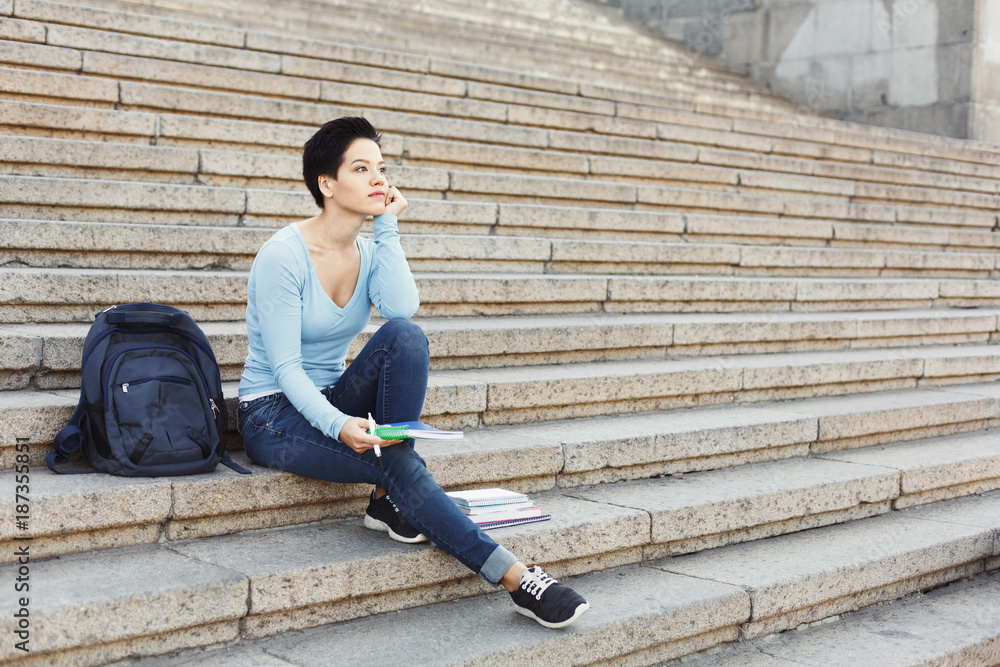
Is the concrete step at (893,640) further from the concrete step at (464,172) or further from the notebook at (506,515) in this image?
the concrete step at (464,172)

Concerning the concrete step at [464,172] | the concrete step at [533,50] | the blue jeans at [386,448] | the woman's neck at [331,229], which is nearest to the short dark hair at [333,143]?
the woman's neck at [331,229]

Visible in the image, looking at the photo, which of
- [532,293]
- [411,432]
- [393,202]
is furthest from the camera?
[532,293]

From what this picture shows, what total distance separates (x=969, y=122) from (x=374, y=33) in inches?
275

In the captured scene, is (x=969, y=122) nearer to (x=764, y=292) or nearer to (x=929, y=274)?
(x=929, y=274)

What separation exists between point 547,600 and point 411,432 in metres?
0.61

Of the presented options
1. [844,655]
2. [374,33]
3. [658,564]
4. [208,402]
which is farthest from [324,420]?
[374,33]

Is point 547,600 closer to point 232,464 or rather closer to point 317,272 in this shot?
point 232,464

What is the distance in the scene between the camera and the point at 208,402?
2.98 metres

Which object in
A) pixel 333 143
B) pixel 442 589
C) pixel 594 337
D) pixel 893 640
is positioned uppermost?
pixel 333 143

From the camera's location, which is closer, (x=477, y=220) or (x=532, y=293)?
(x=532, y=293)

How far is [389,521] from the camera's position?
118 inches

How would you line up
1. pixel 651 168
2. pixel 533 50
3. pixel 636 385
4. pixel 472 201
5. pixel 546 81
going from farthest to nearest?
pixel 533 50, pixel 546 81, pixel 651 168, pixel 472 201, pixel 636 385

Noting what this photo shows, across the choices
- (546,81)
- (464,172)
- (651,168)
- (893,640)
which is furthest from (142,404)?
(546,81)

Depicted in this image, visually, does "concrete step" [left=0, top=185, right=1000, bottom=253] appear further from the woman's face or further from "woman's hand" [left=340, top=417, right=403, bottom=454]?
"woman's hand" [left=340, top=417, right=403, bottom=454]
